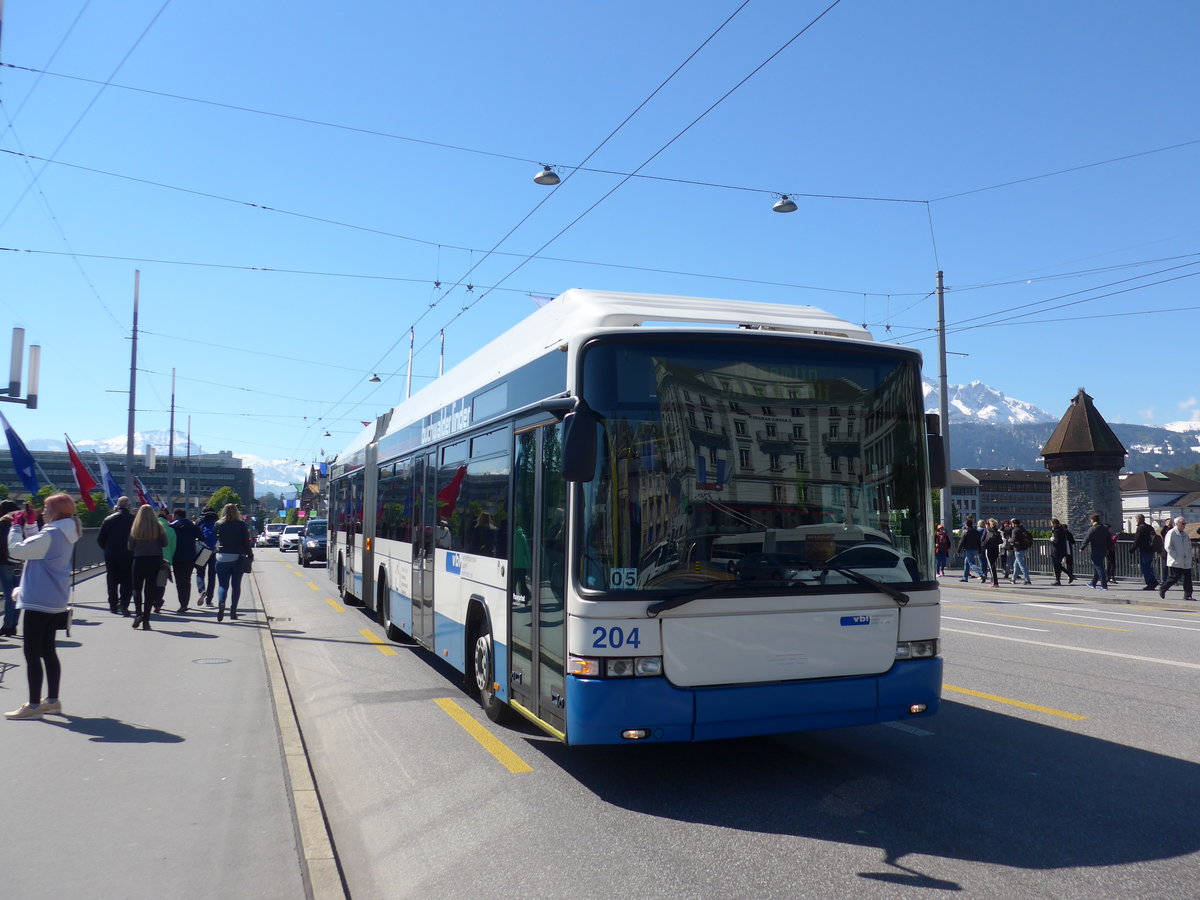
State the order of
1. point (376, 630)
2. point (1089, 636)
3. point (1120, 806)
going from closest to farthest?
point (1120, 806) → point (1089, 636) → point (376, 630)

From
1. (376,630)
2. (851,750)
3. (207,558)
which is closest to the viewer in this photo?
(851,750)

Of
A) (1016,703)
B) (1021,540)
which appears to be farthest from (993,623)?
(1021,540)

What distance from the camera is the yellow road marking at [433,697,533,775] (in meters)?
6.61

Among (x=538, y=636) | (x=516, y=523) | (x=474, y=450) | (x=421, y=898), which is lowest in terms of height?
(x=421, y=898)

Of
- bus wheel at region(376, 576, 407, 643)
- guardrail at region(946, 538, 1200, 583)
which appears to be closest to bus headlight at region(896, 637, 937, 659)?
bus wheel at region(376, 576, 407, 643)

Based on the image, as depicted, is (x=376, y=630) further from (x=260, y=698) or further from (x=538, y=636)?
(x=538, y=636)

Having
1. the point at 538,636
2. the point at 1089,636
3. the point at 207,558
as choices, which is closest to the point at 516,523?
the point at 538,636

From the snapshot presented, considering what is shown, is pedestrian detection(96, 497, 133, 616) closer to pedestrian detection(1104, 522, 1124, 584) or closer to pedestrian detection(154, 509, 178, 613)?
pedestrian detection(154, 509, 178, 613)

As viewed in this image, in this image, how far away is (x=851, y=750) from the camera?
691 centimetres

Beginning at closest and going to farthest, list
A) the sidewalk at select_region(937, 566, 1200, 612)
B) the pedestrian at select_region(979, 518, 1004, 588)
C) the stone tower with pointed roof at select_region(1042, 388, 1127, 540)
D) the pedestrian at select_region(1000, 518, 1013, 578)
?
the sidewalk at select_region(937, 566, 1200, 612) → the pedestrian at select_region(979, 518, 1004, 588) → the pedestrian at select_region(1000, 518, 1013, 578) → the stone tower with pointed roof at select_region(1042, 388, 1127, 540)

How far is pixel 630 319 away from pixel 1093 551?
2161cm

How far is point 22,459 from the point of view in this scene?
50.7 feet

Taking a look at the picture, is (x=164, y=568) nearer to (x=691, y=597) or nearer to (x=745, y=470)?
(x=691, y=597)

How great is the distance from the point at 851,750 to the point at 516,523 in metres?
2.77
